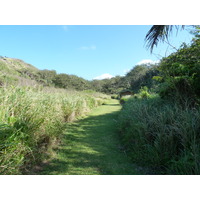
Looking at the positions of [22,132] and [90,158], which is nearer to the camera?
[22,132]

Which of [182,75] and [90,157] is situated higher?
[182,75]

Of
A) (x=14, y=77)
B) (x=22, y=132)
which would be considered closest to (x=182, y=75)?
(x=22, y=132)

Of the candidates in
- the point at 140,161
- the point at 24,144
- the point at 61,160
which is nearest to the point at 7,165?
the point at 24,144

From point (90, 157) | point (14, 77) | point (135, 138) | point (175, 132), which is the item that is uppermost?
point (14, 77)

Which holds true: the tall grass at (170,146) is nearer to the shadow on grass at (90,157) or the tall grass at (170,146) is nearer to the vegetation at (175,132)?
the vegetation at (175,132)

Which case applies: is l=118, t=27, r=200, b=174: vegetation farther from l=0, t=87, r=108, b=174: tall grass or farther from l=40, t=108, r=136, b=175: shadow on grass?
l=0, t=87, r=108, b=174: tall grass

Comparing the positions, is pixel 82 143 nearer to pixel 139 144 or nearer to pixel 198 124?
pixel 139 144

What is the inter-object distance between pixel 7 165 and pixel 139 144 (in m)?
2.81

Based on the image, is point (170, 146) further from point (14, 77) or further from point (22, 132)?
point (14, 77)

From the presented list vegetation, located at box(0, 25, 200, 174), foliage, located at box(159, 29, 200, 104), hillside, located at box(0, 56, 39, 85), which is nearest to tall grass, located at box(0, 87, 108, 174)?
vegetation, located at box(0, 25, 200, 174)

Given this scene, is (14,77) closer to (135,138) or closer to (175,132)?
(135,138)

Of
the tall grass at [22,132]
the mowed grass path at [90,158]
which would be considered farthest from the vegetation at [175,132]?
the tall grass at [22,132]

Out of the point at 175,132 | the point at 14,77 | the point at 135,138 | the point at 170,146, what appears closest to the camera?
the point at 170,146

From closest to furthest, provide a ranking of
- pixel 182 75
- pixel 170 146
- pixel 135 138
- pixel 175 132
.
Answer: pixel 170 146 < pixel 175 132 < pixel 135 138 < pixel 182 75
